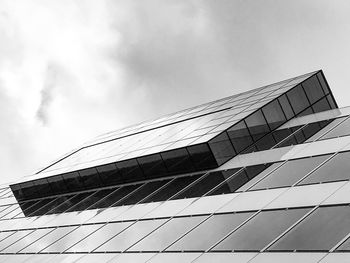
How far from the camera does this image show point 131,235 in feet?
63.4

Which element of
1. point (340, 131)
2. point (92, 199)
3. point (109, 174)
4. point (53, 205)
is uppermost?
point (109, 174)

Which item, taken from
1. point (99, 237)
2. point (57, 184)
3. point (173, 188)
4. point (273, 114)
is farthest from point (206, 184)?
point (57, 184)

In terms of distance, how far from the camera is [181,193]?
69.5 ft

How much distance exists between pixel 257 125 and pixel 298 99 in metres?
3.38

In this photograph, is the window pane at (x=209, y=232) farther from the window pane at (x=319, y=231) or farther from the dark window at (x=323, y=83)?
the dark window at (x=323, y=83)

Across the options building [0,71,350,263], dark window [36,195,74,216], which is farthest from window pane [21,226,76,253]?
dark window [36,195,74,216]

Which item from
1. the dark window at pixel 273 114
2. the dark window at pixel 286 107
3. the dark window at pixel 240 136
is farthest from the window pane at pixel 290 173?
the dark window at pixel 286 107

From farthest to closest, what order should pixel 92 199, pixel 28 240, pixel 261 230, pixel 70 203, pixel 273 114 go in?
pixel 70 203 → pixel 92 199 → pixel 28 240 → pixel 273 114 → pixel 261 230

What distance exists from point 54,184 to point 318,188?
67.3 ft

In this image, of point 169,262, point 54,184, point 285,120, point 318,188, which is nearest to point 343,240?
point 318,188

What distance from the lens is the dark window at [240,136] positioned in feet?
76.4

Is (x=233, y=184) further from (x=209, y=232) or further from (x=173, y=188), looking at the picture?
(x=173, y=188)

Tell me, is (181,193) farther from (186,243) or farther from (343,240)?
(343,240)

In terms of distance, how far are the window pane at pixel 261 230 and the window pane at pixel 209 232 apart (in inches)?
18.6
